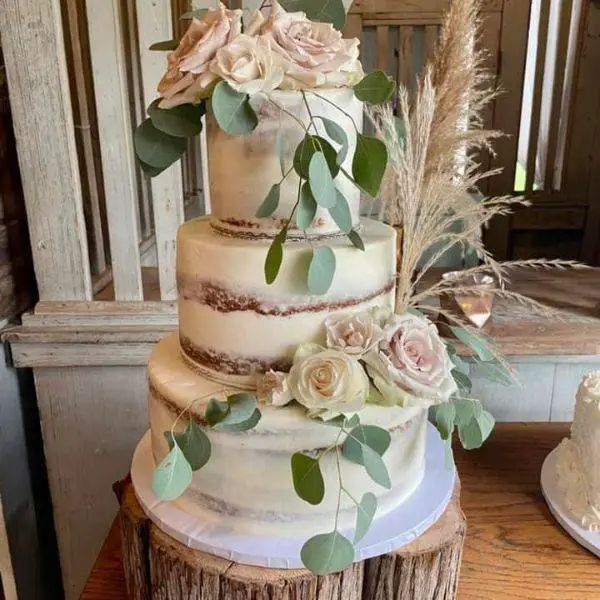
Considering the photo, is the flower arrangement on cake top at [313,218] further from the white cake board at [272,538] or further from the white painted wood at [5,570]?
the white painted wood at [5,570]

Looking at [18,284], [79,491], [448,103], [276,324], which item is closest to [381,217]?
[448,103]

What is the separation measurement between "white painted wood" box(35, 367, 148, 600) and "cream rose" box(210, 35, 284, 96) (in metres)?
0.93

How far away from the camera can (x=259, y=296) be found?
2.85 ft

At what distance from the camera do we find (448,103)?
123cm

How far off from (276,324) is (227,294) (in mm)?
76

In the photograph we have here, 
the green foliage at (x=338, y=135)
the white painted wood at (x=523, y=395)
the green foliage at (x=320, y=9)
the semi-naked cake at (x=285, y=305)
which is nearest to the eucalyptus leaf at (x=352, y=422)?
the semi-naked cake at (x=285, y=305)

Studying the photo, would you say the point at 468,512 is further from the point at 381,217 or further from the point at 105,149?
the point at 105,149

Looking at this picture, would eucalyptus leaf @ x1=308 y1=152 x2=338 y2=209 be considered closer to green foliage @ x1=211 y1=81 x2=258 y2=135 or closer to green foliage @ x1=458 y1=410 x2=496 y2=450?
green foliage @ x1=211 y1=81 x2=258 y2=135

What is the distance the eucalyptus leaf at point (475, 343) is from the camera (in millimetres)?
1046

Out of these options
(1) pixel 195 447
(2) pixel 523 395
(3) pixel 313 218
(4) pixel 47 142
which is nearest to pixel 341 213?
(3) pixel 313 218

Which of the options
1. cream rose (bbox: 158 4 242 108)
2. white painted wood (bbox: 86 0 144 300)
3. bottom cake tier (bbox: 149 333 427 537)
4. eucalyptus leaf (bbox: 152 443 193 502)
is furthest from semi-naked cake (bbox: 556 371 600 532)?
white painted wood (bbox: 86 0 144 300)

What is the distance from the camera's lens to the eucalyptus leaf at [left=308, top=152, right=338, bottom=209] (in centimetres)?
76

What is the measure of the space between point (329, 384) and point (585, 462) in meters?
0.65

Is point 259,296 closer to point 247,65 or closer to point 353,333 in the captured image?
point 353,333
